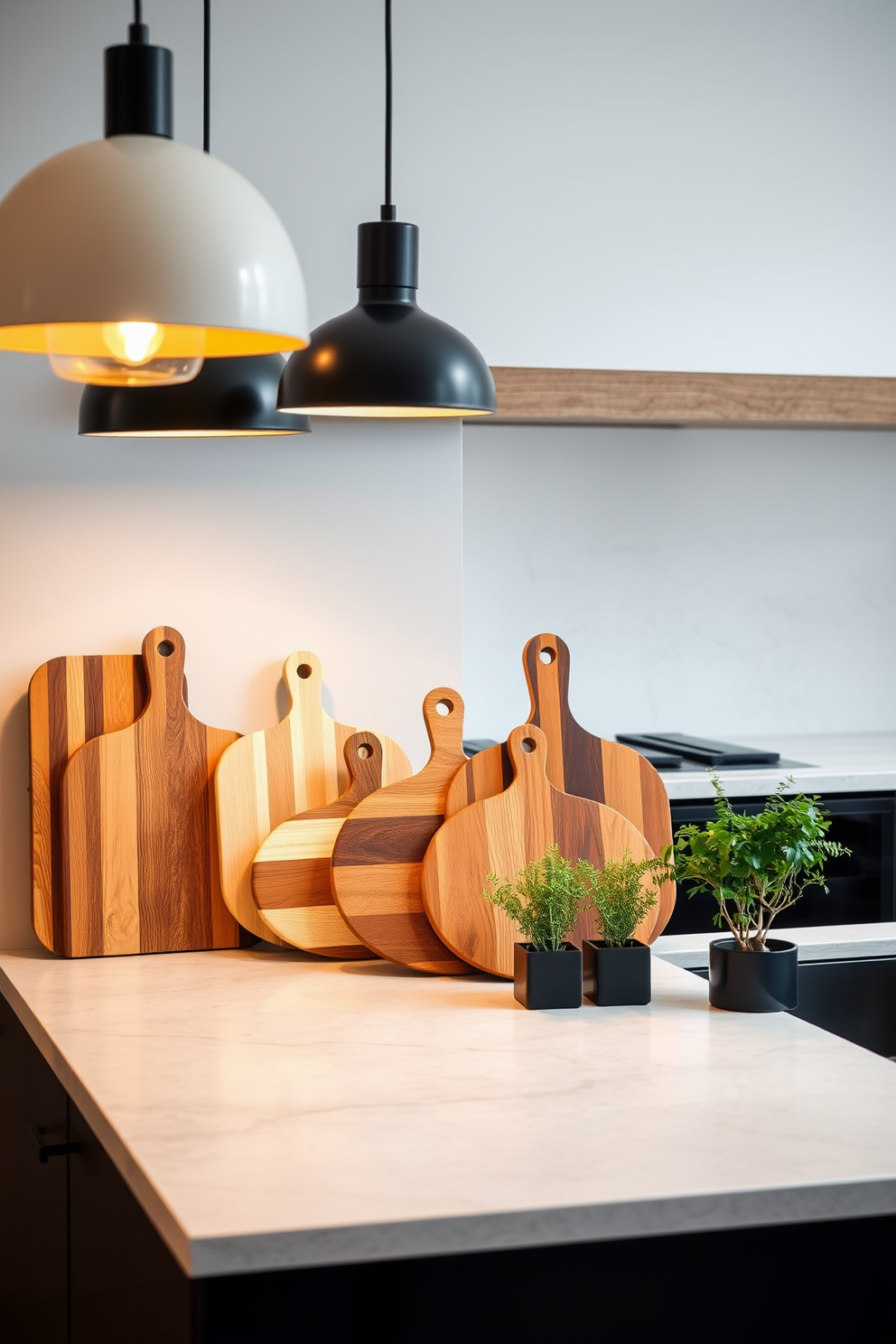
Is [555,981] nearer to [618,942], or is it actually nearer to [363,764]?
[618,942]

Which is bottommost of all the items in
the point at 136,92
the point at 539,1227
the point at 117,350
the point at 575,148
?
the point at 539,1227

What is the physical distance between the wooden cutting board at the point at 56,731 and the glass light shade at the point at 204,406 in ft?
1.35

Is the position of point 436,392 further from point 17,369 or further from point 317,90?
point 317,90

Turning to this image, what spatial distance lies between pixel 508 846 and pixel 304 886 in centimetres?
35

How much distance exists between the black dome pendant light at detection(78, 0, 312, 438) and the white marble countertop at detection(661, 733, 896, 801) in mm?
1228

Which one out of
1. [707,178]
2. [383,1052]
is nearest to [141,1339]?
[383,1052]

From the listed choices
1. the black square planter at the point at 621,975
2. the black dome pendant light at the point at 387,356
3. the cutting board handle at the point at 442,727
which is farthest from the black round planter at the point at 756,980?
the black dome pendant light at the point at 387,356

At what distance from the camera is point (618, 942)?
2098mm

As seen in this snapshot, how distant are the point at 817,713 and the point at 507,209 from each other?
65.5 inches

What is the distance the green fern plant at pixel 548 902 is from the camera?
205cm

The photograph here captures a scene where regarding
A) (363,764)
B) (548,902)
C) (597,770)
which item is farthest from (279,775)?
(548,902)

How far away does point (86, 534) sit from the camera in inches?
99.2

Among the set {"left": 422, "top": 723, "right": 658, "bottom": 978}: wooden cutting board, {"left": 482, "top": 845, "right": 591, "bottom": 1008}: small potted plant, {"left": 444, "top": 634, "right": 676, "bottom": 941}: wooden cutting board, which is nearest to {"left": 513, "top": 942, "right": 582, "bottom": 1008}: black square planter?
{"left": 482, "top": 845, "right": 591, "bottom": 1008}: small potted plant

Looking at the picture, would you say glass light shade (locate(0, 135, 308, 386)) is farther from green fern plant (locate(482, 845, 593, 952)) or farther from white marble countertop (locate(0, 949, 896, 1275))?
green fern plant (locate(482, 845, 593, 952))
